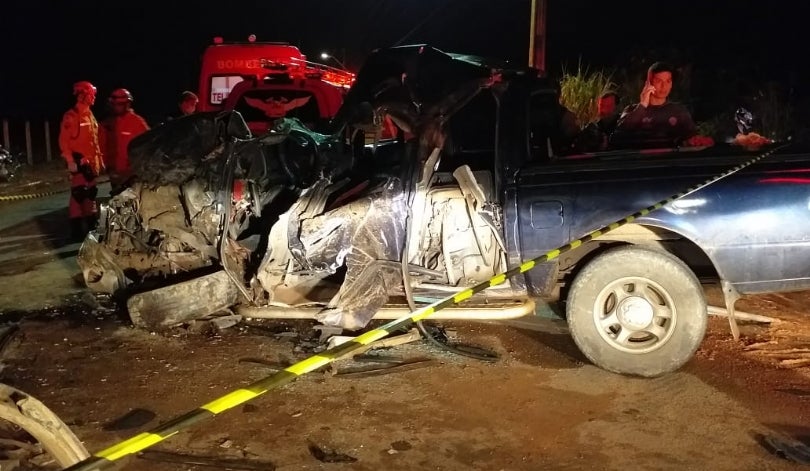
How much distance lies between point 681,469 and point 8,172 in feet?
48.5

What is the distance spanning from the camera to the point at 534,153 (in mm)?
4906

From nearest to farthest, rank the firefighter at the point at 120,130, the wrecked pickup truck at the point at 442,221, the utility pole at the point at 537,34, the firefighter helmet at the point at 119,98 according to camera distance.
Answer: the wrecked pickup truck at the point at 442,221, the firefighter helmet at the point at 119,98, the firefighter at the point at 120,130, the utility pole at the point at 537,34

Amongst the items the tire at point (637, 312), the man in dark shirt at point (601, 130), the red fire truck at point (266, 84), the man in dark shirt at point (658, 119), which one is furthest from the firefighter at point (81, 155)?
the tire at point (637, 312)

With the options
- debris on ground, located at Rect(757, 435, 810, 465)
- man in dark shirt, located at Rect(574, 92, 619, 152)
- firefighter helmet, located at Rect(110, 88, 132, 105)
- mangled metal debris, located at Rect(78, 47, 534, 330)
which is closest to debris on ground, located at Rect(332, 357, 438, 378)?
mangled metal debris, located at Rect(78, 47, 534, 330)

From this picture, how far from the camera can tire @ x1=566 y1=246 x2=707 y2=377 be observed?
4.60 meters

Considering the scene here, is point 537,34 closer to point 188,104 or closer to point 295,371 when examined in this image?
point 188,104

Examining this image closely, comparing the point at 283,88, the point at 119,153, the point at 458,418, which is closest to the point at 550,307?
the point at 458,418

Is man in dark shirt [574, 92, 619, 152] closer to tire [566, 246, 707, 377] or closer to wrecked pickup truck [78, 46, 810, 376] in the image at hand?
wrecked pickup truck [78, 46, 810, 376]

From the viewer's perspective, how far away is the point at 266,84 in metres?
9.65

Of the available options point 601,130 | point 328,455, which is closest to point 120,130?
point 601,130

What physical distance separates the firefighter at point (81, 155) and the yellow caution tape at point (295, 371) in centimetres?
637

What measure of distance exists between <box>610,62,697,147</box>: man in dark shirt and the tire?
1335 millimetres

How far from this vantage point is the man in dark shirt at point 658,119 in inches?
227

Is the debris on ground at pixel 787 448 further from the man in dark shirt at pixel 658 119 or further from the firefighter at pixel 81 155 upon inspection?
the firefighter at pixel 81 155
